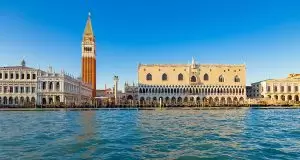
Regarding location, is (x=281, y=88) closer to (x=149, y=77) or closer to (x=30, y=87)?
(x=149, y=77)

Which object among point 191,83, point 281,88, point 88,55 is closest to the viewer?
point 191,83

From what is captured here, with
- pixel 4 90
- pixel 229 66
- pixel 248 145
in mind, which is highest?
pixel 229 66

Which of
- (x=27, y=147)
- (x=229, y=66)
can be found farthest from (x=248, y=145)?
(x=229, y=66)

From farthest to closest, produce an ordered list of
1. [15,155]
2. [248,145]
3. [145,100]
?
1. [145,100]
2. [248,145]
3. [15,155]

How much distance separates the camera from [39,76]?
238ft

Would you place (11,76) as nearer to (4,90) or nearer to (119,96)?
(4,90)

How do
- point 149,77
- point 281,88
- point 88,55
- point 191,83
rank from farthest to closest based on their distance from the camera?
point 88,55, point 281,88, point 191,83, point 149,77

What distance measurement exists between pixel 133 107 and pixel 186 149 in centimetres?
5735

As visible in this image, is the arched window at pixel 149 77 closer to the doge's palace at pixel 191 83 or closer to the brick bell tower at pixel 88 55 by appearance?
the doge's palace at pixel 191 83

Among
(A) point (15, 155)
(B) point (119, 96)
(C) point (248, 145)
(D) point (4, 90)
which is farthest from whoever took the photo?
(B) point (119, 96)

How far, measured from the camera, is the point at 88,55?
96.9 metres

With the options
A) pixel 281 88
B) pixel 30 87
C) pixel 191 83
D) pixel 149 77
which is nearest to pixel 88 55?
pixel 149 77

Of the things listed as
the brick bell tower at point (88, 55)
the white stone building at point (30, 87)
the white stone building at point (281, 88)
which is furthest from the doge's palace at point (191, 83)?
the white stone building at point (30, 87)

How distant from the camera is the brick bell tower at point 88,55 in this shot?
96500mm
